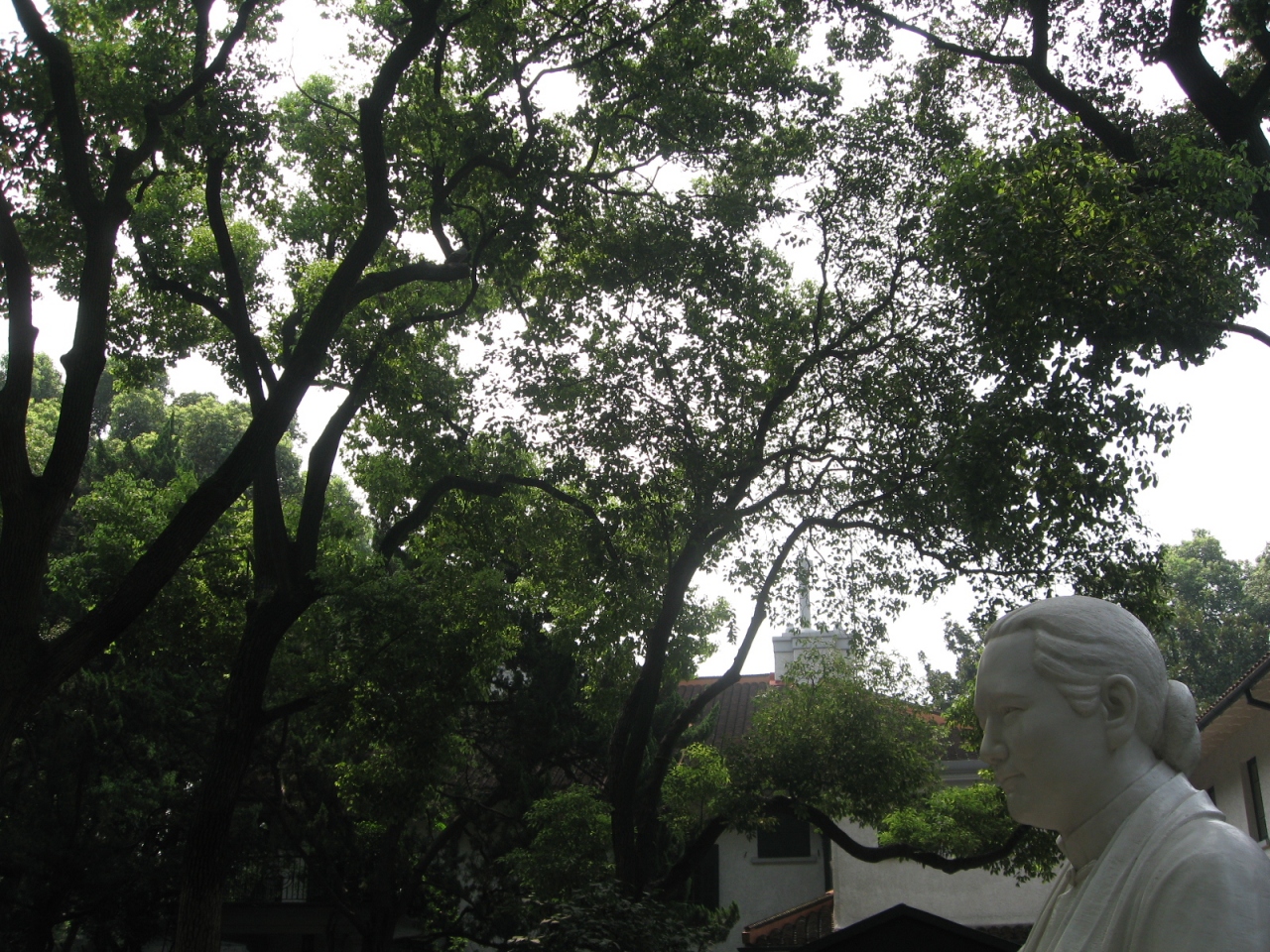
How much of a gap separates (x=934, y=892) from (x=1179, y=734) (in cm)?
1989

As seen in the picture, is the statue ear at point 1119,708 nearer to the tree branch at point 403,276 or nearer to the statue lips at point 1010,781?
the statue lips at point 1010,781

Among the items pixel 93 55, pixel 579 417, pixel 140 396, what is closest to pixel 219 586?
pixel 579 417

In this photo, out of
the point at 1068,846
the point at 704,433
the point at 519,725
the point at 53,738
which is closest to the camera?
the point at 1068,846

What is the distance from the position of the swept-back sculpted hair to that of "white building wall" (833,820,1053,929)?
749 inches

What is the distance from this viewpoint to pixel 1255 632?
39.8 m

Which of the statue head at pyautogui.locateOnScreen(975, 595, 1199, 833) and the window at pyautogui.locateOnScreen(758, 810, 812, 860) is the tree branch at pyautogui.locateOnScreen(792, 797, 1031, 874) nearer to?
the window at pyautogui.locateOnScreen(758, 810, 812, 860)

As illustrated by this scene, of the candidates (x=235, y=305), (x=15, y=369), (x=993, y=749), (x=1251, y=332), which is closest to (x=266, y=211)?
(x=235, y=305)

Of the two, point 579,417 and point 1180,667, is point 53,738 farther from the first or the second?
point 1180,667

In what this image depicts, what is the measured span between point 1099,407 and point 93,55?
10202mm

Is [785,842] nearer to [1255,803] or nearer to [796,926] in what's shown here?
[796,926]

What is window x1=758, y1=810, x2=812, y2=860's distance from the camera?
23.2 meters

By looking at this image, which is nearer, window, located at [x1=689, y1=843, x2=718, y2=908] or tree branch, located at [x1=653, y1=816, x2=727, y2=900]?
tree branch, located at [x1=653, y1=816, x2=727, y2=900]

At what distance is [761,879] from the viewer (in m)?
23.0

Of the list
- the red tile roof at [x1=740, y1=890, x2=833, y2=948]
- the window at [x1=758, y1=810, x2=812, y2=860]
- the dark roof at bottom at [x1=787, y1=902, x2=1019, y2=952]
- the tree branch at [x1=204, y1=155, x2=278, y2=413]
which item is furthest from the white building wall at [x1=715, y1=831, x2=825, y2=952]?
the dark roof at bottom at [x1=787, y1=902, x2=1019, y2=952]
